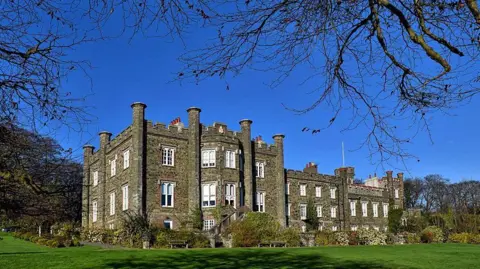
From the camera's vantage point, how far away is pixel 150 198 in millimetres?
36875

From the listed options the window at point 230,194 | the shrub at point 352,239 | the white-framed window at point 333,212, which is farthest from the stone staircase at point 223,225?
the white-framed window at point 333,212

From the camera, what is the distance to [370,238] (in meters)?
36.9

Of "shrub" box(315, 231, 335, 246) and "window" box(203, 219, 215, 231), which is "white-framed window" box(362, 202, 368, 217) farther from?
"window" box(203, 219, 215, 231)

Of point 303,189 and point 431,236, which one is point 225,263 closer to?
point 431,236

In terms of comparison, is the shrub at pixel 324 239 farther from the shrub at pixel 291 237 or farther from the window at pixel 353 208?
the window at pixel 353 208

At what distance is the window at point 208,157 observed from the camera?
1547 inches

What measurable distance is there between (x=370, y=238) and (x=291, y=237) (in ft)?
24.8

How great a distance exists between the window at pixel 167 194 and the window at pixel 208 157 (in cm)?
324

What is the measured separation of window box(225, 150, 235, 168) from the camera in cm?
4000

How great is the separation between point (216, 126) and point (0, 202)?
3316 cm

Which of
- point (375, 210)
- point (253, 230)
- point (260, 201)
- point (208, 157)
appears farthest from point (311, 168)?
point (253, 230)

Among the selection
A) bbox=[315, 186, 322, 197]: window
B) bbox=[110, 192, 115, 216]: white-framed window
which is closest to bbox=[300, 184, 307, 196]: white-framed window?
bbox=[315, 186, 322, 197]: window

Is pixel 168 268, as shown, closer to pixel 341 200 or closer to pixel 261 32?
pixel 261 32

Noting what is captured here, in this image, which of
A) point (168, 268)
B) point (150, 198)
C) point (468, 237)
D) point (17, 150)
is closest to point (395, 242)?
point (468, 237)
